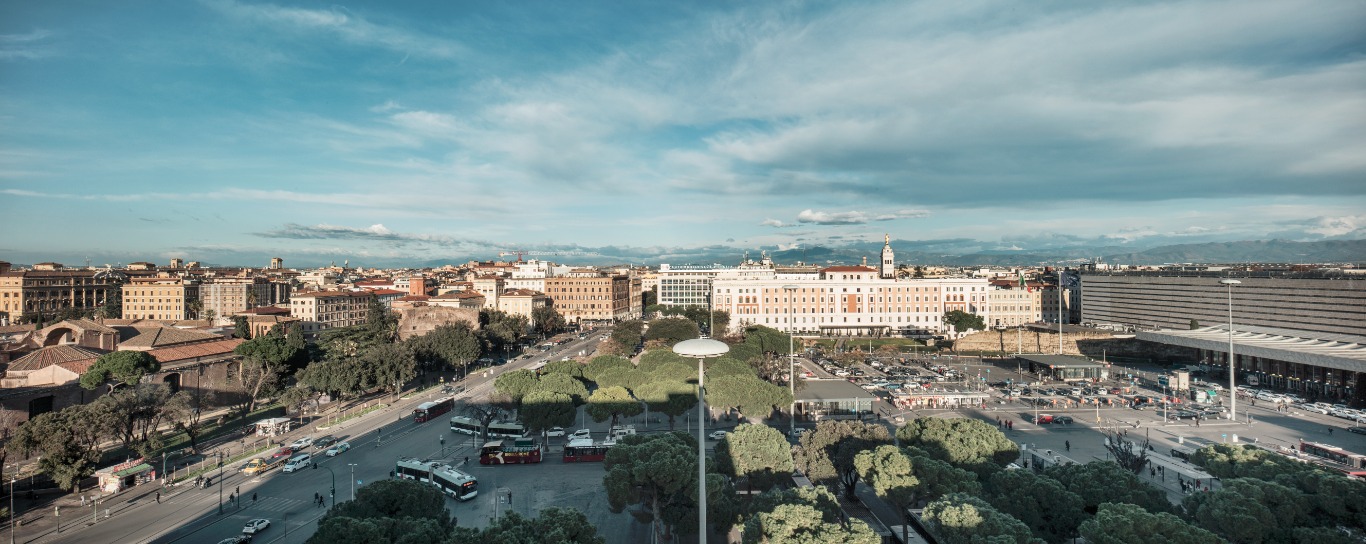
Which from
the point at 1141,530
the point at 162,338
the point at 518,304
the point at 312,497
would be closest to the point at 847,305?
the point at 518,304

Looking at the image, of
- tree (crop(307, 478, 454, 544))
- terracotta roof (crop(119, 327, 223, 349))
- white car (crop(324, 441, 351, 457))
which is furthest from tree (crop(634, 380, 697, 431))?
terracotta roof (crop(119, 327, 223, 349))

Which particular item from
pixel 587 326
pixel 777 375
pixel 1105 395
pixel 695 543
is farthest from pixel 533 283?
pixel 695 543

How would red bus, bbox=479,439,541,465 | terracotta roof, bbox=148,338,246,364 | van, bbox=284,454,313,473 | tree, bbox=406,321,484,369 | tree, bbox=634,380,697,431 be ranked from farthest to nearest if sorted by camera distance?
tree, bbox=406,321,484,369
terracotta roof, bbox=148,338,246,364
tree, bbox=634,380,697,431
red bus, bbox=479,439,541,465
van, bbox=284,454,313,473

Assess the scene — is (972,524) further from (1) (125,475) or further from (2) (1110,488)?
(1) (125,475)

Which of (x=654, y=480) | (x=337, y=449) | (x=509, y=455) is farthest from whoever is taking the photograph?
(x=337, y=449)

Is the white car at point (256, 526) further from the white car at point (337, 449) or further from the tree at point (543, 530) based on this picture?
the tree at point (543, 530)

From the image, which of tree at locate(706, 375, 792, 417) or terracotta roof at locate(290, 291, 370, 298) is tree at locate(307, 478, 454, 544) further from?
terracotta roof at locate(290, 291, 370, 298)
